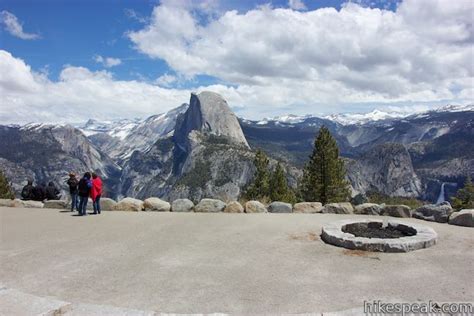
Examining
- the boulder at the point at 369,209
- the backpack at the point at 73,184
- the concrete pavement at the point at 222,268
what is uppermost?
the backpack at the point at 73,184

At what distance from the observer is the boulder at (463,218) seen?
14062 millimetres

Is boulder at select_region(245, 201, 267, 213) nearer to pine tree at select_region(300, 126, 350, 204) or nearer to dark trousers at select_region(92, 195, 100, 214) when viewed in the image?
dark trousers at select_region(92, 195, 100, 214)

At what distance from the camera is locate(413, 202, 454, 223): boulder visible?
1516 centimetres

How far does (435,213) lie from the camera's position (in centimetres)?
1543

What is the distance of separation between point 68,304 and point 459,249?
10064mm

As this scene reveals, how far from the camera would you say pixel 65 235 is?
1352 cm

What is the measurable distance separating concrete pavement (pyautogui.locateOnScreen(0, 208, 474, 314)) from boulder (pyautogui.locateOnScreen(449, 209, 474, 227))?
1.52ft

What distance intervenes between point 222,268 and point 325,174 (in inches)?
952

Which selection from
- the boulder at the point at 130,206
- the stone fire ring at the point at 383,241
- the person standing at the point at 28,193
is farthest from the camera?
the person standing at the point at 28,193

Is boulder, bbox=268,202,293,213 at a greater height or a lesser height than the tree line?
lesser

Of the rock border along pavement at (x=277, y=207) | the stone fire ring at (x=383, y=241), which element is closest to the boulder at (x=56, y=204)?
the rock border along pavement at (x=277, y=207)

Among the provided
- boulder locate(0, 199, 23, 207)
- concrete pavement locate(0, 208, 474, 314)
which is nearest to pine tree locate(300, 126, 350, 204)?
concrete pavement locate(0, 208, 474, 314)

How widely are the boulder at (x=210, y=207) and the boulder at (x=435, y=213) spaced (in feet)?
27.4

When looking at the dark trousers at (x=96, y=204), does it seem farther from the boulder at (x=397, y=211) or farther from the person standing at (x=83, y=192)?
the boulder at (x=397, y=211)
